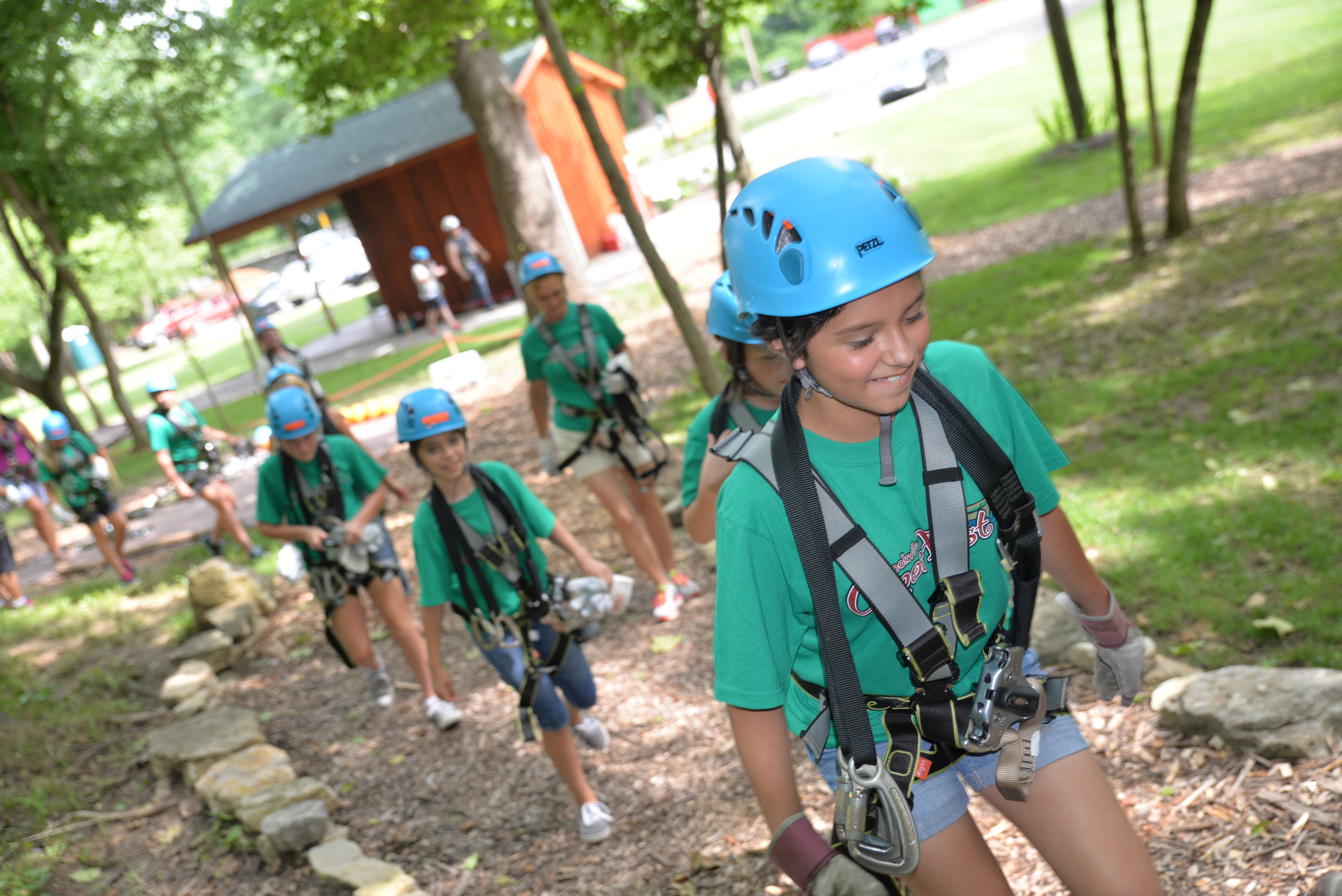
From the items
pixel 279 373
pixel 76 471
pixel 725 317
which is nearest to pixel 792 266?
pixel 725 317

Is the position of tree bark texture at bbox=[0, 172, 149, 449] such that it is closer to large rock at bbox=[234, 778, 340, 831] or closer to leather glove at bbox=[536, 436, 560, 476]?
leather glove at bbox=[536, 436, 560, 476]

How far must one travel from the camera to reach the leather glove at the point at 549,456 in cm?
640

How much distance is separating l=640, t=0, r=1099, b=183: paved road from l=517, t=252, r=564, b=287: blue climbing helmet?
743 inches

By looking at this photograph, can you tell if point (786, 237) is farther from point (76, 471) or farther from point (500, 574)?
point (76, 471)

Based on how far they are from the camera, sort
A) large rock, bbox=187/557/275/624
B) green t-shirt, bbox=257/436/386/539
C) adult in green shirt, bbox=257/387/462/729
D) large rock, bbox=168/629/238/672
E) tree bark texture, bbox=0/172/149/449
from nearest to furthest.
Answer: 1. adult in green shirt, bbox=257/387/462/729
2. green t-shirt, bbox=257/436/386/539
3. large rock, bbox=168/629/238/672
4. large rock, bbox=187/557/275/624
5. tree bark texture, bbox=0/172/149/449

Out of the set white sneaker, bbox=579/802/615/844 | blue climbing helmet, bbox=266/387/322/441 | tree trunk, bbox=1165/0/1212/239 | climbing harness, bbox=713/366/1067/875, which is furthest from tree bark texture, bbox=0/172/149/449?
climbing harness, bbox=713/366/1067/875

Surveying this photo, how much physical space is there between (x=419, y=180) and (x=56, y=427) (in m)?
15.9

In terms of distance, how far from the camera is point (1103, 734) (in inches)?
155

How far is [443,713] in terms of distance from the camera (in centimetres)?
588

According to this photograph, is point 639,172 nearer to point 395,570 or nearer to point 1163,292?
point 1163,292

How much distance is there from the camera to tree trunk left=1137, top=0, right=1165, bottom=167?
10.1 metres

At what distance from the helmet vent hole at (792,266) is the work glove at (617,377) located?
3943mm

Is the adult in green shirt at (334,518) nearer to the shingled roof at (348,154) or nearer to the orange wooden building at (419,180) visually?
the shingled roof at (348,154)

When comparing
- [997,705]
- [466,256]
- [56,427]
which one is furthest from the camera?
[466,256]
